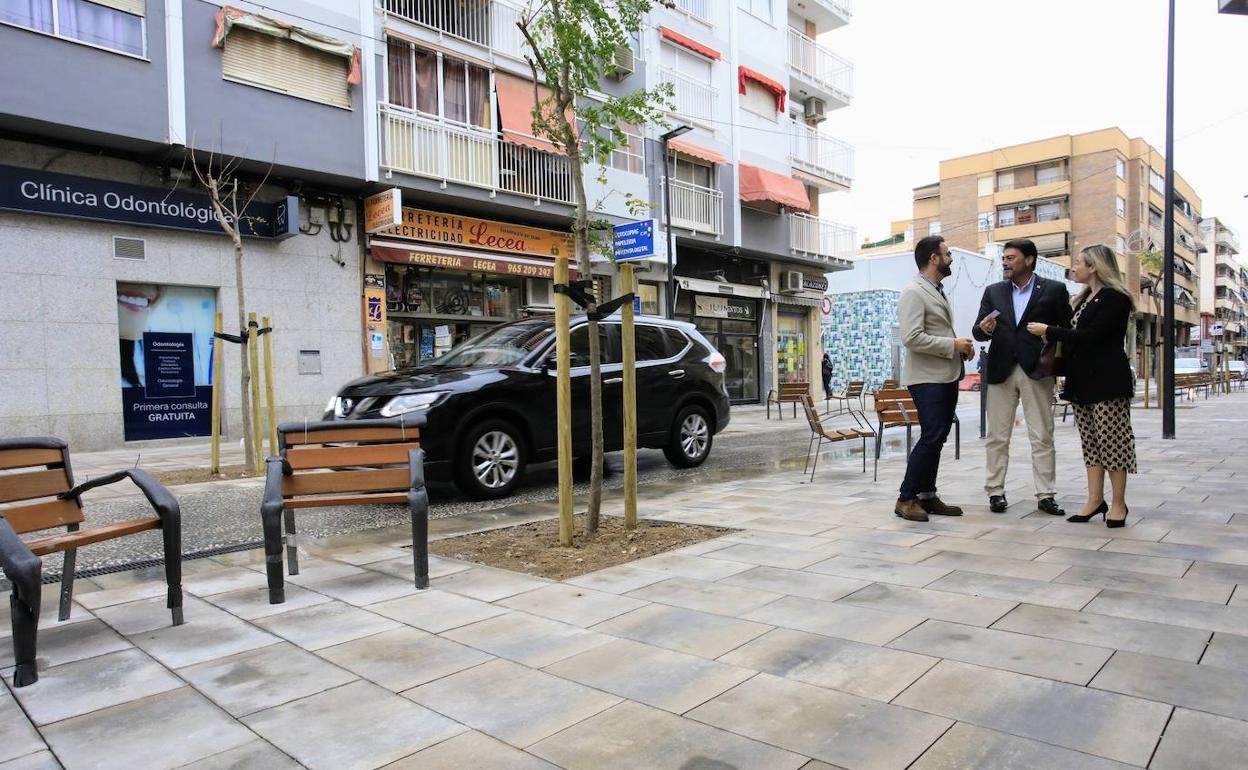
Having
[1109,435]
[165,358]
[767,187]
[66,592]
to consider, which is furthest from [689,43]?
[66,592]

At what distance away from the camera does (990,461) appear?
6027mm

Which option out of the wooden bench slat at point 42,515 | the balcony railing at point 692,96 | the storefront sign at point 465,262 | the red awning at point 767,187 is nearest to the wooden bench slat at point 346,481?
the wooden bench slat at point 42,515

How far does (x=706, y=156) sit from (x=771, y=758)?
21.1 m

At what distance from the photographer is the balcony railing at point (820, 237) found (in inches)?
1002

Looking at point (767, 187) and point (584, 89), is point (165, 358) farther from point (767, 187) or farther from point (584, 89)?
point (767, 187)

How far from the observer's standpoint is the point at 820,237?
26.5 metres

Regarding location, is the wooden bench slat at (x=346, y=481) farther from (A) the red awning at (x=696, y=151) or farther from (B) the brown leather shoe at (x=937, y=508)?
(A) the red awning at (x=696, y=151)

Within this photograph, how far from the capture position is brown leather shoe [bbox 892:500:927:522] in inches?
222

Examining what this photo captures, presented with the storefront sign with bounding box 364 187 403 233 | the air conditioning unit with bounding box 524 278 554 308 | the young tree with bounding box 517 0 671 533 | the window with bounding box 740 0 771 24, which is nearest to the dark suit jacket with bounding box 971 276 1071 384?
the young tree with bounding box 517 0 671 533

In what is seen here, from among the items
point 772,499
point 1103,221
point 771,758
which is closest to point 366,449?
point 771,758

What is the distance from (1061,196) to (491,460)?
6090 cm

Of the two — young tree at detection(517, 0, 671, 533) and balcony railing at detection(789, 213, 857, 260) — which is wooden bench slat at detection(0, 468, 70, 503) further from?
balcony railing at detection(789, 213, 857, 260)

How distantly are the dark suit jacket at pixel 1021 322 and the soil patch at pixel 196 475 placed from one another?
7999 mm

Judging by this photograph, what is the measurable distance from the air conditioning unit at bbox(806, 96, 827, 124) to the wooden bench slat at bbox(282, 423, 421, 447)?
25.7 m
